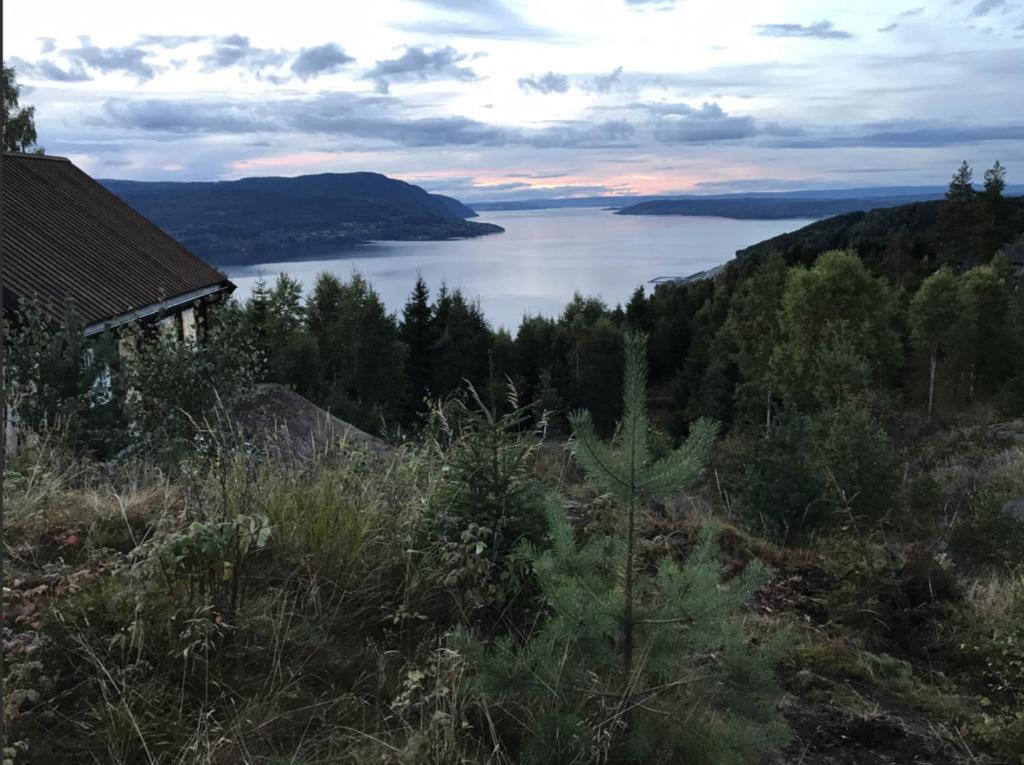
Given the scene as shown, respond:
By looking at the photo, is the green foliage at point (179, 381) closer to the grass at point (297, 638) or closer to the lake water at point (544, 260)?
the grass at point (297, 638)

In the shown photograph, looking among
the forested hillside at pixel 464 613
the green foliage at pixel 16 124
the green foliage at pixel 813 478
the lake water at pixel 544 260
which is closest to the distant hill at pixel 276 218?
the lake water at pixel 544 260

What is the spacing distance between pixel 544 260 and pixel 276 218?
126ft

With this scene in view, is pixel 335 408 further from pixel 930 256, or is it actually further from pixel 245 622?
pixel 930 256

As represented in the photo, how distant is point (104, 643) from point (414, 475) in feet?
5.58

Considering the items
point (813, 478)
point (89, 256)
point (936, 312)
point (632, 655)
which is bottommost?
point (936, 312)

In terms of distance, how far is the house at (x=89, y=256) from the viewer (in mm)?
16219

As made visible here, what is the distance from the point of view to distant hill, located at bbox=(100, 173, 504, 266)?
8094 centimetres

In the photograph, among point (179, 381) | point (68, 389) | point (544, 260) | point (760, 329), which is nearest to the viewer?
point (68, 389)

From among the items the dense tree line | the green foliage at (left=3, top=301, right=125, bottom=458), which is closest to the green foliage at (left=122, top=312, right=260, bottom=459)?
the green foliage at (left=3, top=301, right=125, bottom=458)

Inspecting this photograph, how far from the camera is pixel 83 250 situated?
1900 cm

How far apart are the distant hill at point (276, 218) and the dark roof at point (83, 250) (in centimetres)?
3880

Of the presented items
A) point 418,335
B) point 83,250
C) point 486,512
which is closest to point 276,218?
point 418,335

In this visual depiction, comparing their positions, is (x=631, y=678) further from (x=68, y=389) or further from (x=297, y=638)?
(x=68, y=389)

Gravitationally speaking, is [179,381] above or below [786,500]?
above
